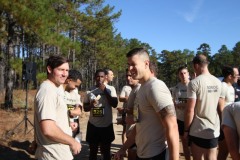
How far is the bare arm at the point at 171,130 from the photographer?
2.39 m

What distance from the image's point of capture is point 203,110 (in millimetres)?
4062

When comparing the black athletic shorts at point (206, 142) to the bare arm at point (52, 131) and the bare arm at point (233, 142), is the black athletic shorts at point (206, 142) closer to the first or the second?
the bare arm at point (233, 142)

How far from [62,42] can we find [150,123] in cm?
1243

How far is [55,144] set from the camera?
8.87 feet

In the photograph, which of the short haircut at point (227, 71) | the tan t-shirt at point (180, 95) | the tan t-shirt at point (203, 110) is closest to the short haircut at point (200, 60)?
the tan t-shirt at point (203, 110)

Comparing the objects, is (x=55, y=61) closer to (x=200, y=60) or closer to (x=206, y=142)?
(x=200, y=60)

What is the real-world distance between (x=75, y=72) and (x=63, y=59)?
2130 mm

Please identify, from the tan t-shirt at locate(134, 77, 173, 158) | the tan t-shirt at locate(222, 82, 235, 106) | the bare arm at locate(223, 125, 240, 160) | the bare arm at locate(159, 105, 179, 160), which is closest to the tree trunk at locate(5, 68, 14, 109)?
the tan t-shirt at locate(222, 82, 235, 106)

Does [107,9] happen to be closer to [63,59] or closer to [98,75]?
[98,75]

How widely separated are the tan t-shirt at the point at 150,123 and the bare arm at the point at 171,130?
10 cm

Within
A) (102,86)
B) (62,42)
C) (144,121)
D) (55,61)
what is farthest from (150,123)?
(62,42)

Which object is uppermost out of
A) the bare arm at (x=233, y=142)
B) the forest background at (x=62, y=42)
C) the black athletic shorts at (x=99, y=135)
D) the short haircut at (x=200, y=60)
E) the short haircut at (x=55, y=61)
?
the forest background at (x=62, y=42)

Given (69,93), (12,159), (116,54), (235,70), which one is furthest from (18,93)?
(116,54)

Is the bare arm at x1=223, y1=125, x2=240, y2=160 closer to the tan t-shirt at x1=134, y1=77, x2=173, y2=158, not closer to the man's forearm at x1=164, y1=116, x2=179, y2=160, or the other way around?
the man's forearm at x1=164, y1=116, x2=179, y2=160
